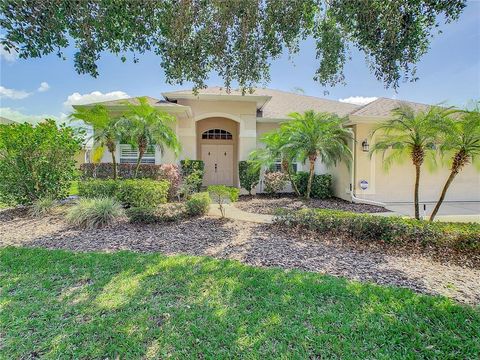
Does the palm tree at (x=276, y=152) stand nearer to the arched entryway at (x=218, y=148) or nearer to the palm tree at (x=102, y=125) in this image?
the arched entryway at (x=218, y=148)

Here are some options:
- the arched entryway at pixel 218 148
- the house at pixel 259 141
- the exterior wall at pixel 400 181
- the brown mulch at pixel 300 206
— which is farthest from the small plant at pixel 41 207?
the exterior wall at pixel 400 181

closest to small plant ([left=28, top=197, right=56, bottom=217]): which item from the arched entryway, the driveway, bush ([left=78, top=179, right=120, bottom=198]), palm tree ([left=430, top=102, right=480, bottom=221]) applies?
bush ([left=78, top=179, right=120, bottom=198])

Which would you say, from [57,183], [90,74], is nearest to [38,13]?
[90,74]

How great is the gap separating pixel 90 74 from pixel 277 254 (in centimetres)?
537

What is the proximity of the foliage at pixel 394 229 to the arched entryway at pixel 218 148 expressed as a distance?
9752mm

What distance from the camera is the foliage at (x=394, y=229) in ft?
19.3

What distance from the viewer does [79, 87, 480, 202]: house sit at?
12.1 m

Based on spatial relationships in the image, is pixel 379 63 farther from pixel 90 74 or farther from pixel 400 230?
pixel 90 74

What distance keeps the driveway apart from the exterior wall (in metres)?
0.45

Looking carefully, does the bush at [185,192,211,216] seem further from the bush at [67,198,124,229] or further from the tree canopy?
the tree canopy

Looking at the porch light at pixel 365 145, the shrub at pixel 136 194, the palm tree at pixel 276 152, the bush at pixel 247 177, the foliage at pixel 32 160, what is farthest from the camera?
the bush at pixel 247 177

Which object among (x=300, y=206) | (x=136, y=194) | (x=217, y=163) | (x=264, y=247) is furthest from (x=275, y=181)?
(x=264, y=247)

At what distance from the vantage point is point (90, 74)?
5422 millimetres

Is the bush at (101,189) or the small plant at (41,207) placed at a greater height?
the bush at (101,189)
